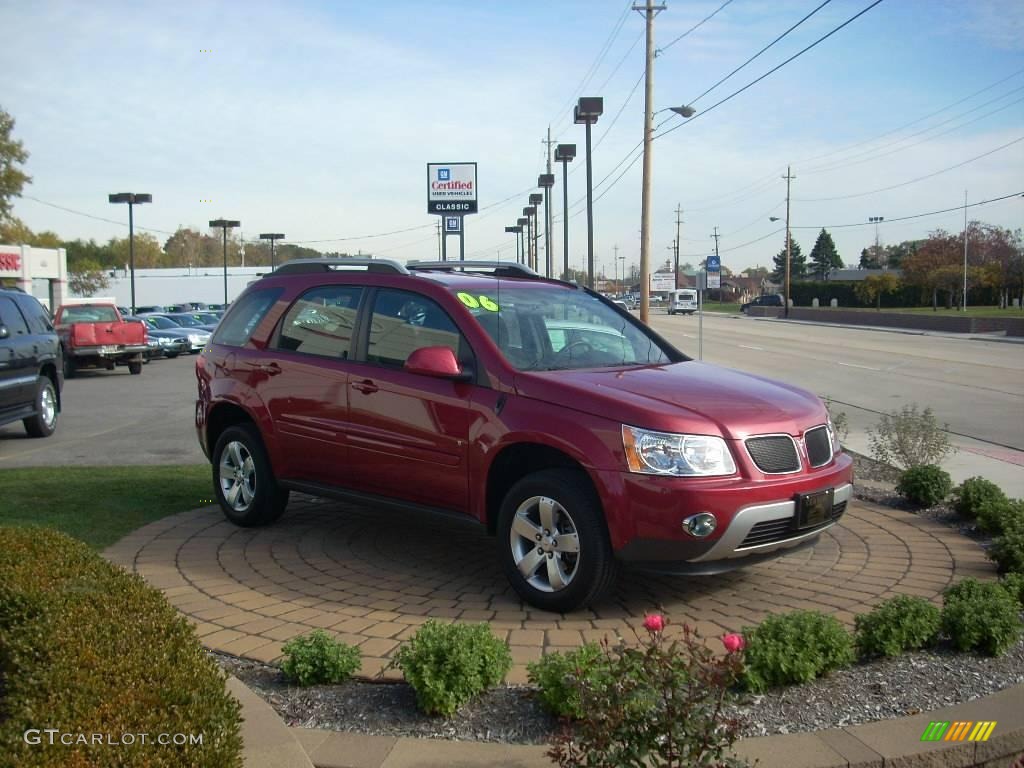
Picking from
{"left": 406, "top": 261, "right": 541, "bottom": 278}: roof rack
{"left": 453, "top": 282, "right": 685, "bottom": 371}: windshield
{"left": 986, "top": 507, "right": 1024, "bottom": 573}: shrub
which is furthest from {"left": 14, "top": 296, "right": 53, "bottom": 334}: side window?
{"left": 986, "top": 507, "right": 1024, "bottom": 573}: shrub

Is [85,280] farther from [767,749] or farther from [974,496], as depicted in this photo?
[767,749]

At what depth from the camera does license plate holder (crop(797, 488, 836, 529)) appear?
480 cm

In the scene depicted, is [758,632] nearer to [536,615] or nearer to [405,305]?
[536,615]

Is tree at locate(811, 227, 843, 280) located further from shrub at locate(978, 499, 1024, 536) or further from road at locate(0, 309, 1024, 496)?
shrub at locate(978, 499, 1024, 536)

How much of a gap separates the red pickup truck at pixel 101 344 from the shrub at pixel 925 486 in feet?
70.6

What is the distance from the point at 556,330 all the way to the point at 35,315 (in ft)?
32.0

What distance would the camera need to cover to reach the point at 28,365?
39.9 feet

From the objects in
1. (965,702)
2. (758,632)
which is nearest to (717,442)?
(758,632)

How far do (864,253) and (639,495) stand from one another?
13404 cm

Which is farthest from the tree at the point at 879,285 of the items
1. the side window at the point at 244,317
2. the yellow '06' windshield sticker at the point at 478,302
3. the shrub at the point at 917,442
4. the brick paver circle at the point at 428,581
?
the yellow '06' windshield sticker at the point at 478,302

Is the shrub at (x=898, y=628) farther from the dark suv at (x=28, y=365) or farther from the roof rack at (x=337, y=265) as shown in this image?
the dark suv at (x=28, y=365)

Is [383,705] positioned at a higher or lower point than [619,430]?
lower

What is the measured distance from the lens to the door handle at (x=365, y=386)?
5734 mm

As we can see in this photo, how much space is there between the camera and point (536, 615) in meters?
4.88
